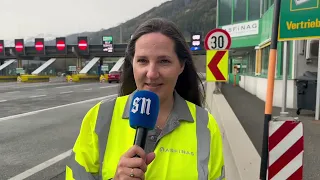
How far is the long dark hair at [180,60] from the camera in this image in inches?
69.2

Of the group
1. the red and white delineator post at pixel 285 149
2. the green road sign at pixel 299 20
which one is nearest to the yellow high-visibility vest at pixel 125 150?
the red and white delineator post at pixel 285 149

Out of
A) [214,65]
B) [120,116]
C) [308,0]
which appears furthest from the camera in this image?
[214,65]

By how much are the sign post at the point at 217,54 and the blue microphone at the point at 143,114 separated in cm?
768

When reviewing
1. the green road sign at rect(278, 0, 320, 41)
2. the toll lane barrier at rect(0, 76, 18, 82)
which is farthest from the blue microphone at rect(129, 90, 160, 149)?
the toll lane barrier at rect(0, 76, 18, 82)

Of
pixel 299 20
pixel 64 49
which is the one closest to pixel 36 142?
pixel 299 20

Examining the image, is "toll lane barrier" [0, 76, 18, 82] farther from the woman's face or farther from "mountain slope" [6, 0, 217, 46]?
"mountain slope" [6, 0, 217, 46]

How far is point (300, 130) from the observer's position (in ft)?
10.2

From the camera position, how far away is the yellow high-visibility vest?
1551 millimetres

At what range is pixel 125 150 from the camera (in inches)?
61.9

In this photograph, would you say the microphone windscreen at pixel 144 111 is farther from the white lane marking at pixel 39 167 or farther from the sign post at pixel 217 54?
the sign post at pixel 217 54

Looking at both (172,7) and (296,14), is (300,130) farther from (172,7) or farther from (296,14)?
(172,7)

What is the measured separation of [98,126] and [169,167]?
0.38 meters

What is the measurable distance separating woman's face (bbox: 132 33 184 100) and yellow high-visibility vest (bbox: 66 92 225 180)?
186mm

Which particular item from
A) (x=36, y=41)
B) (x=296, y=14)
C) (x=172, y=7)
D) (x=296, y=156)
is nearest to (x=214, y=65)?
(x=296, y=14)
